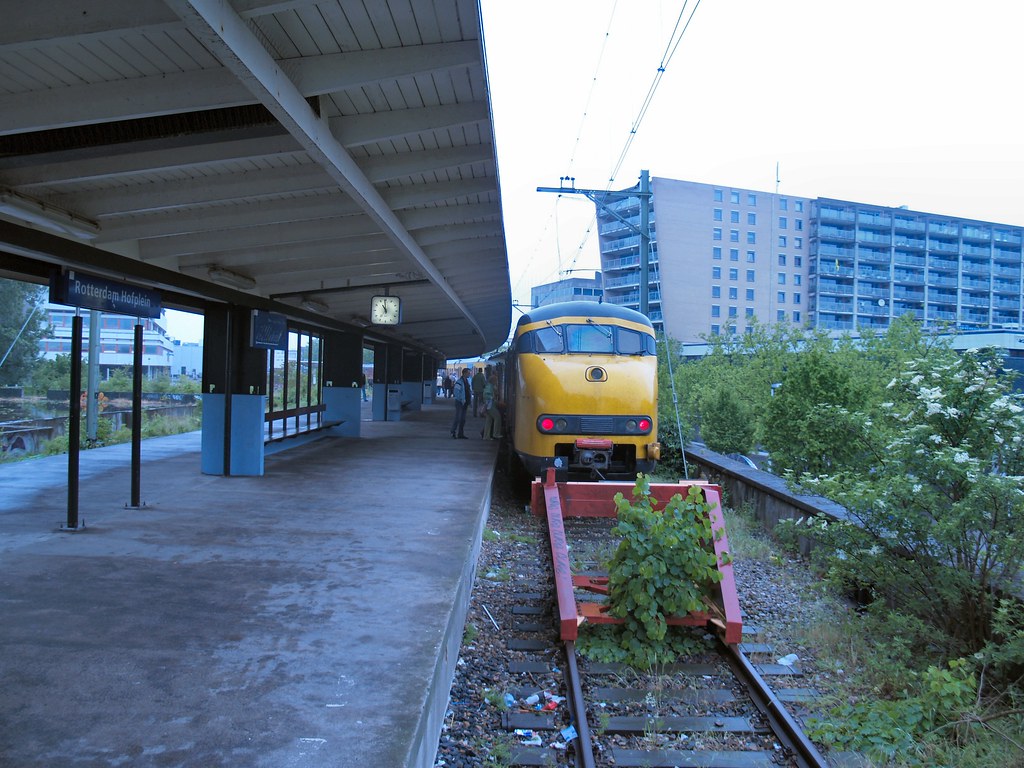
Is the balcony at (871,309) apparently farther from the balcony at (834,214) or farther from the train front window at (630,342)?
the train front window at (630,342)

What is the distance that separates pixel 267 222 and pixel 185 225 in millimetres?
729

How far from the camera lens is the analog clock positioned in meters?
11.7

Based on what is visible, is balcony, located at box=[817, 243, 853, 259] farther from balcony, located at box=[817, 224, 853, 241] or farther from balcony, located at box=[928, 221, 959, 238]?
balcony, located at box=[928, 221, 959, 238]

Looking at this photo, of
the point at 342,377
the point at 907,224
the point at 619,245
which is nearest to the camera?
the point at 342,377

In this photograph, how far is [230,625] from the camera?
4320 millimetres

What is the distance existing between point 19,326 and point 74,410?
1266 cm

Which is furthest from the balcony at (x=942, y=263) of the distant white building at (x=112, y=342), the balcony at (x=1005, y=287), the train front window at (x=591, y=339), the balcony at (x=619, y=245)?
the train front window at (x=591, y=339)

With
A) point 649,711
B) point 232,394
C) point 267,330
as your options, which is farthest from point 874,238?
point 649,711

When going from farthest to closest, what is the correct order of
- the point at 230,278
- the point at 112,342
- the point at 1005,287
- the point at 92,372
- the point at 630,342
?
the point at 1005,287
the point at 112,342
the point at 92,372
the point at 630,342
the point at 230,278

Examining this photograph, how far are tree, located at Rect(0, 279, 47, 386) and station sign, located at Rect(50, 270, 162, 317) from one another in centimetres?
1057

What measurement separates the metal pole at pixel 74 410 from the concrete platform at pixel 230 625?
0.26 meters

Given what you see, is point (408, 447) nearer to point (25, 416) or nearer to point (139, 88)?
point (25, 416)

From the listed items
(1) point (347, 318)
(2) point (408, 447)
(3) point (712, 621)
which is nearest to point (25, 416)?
(1) point (347, 318)

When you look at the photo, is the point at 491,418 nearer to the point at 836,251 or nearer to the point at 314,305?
the point at 314,305
